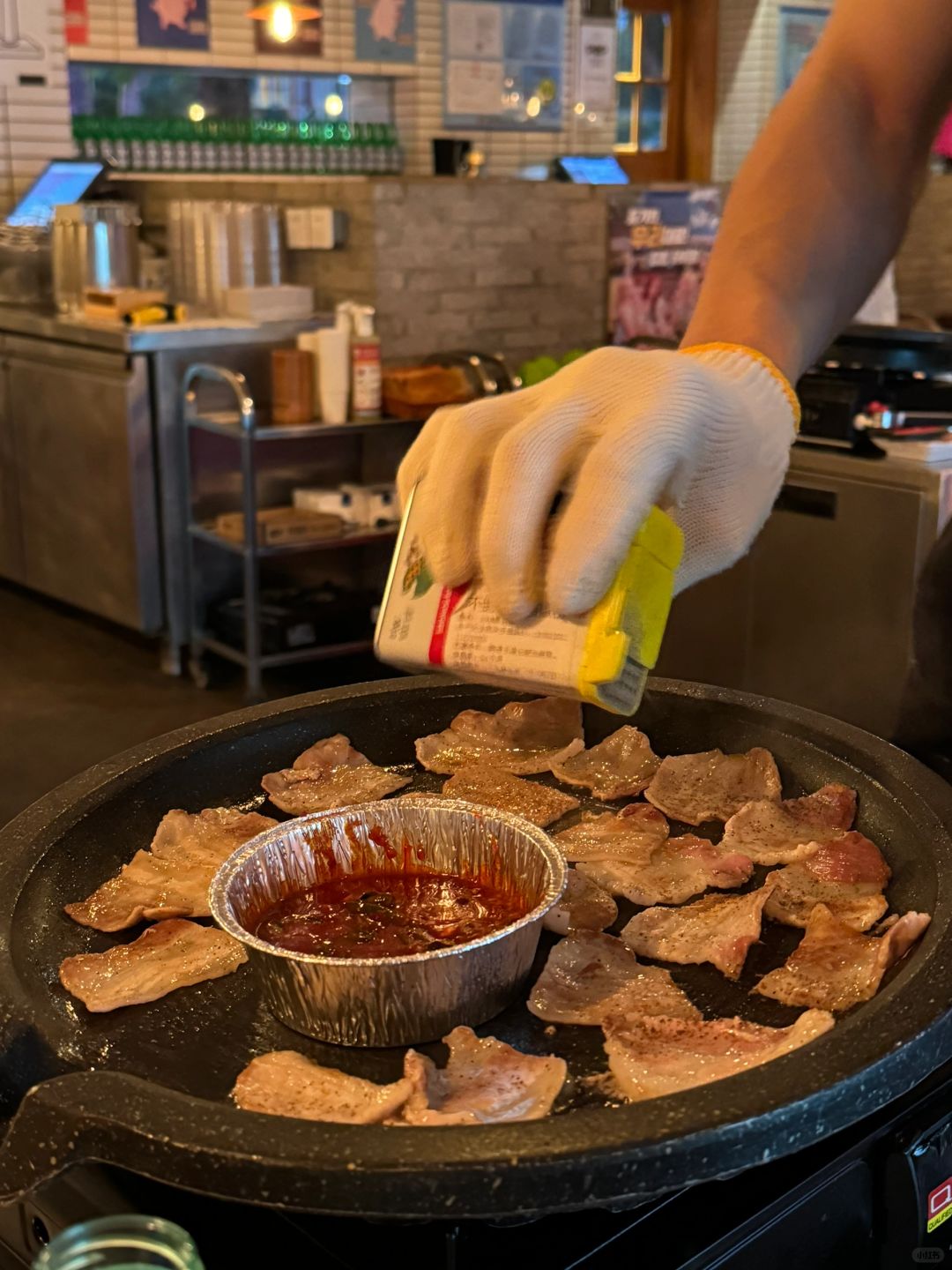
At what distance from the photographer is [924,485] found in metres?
2.90

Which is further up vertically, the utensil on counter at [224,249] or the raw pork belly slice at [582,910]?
the utensil on counter at [224,249]

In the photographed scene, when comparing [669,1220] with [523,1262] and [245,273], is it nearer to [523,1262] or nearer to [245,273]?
[523,1262]

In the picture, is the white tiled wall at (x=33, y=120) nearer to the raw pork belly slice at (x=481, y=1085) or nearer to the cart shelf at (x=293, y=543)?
the cart shelf at (x=293, y=543)

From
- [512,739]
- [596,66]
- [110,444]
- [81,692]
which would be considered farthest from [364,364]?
[596,66]

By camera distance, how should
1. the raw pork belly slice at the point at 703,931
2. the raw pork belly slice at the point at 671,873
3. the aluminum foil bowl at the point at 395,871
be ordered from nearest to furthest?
1. the aluminum foil bowl at the point at 395,871
2. the raw pork belly slice at the point at 703,931
3. the raw pork belly slice at the point at 671,873

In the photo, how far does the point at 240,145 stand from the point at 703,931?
21.2 ft

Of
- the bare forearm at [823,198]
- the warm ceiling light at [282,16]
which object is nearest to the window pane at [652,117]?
the warm ceiling light at [282,16]

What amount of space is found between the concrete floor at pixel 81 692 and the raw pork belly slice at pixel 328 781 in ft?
6.17

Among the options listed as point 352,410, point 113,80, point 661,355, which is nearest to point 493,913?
point 661,355

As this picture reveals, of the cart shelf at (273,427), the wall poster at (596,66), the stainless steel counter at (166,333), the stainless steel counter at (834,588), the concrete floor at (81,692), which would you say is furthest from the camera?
the wall poster at (596,66)

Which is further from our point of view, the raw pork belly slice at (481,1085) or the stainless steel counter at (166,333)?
the stainless steel counter at (166,333)

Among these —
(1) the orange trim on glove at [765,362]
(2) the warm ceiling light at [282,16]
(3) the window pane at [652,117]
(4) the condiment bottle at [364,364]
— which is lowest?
(4) the condiment bottle at [364,364]

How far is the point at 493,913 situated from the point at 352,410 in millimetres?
3024

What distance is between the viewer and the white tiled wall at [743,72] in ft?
26.0
